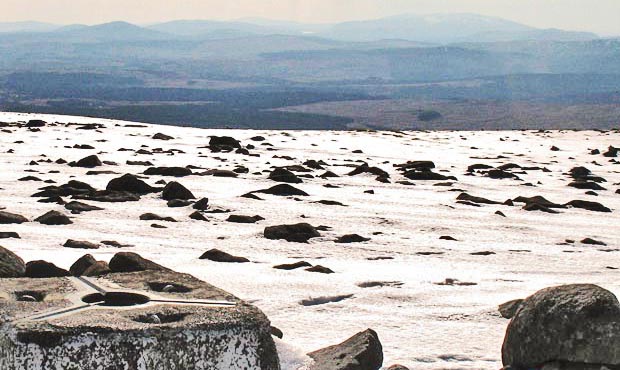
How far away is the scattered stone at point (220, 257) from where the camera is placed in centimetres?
688

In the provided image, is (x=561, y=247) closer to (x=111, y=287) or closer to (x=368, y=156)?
(x=111, y=287)

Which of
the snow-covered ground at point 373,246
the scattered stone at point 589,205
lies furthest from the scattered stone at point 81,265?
the scattered stone at point 589,205

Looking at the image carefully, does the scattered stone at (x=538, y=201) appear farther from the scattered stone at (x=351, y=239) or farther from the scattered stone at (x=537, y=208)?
the scattered stone at (x=351, y=239)

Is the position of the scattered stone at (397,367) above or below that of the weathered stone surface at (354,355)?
below

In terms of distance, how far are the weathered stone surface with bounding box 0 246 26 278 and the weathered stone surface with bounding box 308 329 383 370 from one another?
1821 mm

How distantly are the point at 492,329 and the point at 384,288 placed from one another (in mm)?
1155

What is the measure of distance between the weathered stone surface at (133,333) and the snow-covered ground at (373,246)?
3.09ft

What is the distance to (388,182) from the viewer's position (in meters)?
13.8

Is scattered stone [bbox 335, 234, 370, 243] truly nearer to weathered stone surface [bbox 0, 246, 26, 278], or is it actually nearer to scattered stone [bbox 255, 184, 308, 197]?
scattered stone [bbox 255, 184, 308, 197]

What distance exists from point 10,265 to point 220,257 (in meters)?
1.99

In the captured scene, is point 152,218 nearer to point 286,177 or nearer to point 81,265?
point 81,265

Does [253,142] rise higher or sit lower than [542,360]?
lower

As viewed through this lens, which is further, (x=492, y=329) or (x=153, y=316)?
(x=492, y=329)

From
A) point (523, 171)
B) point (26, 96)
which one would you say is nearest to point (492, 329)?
point (523, 171)
